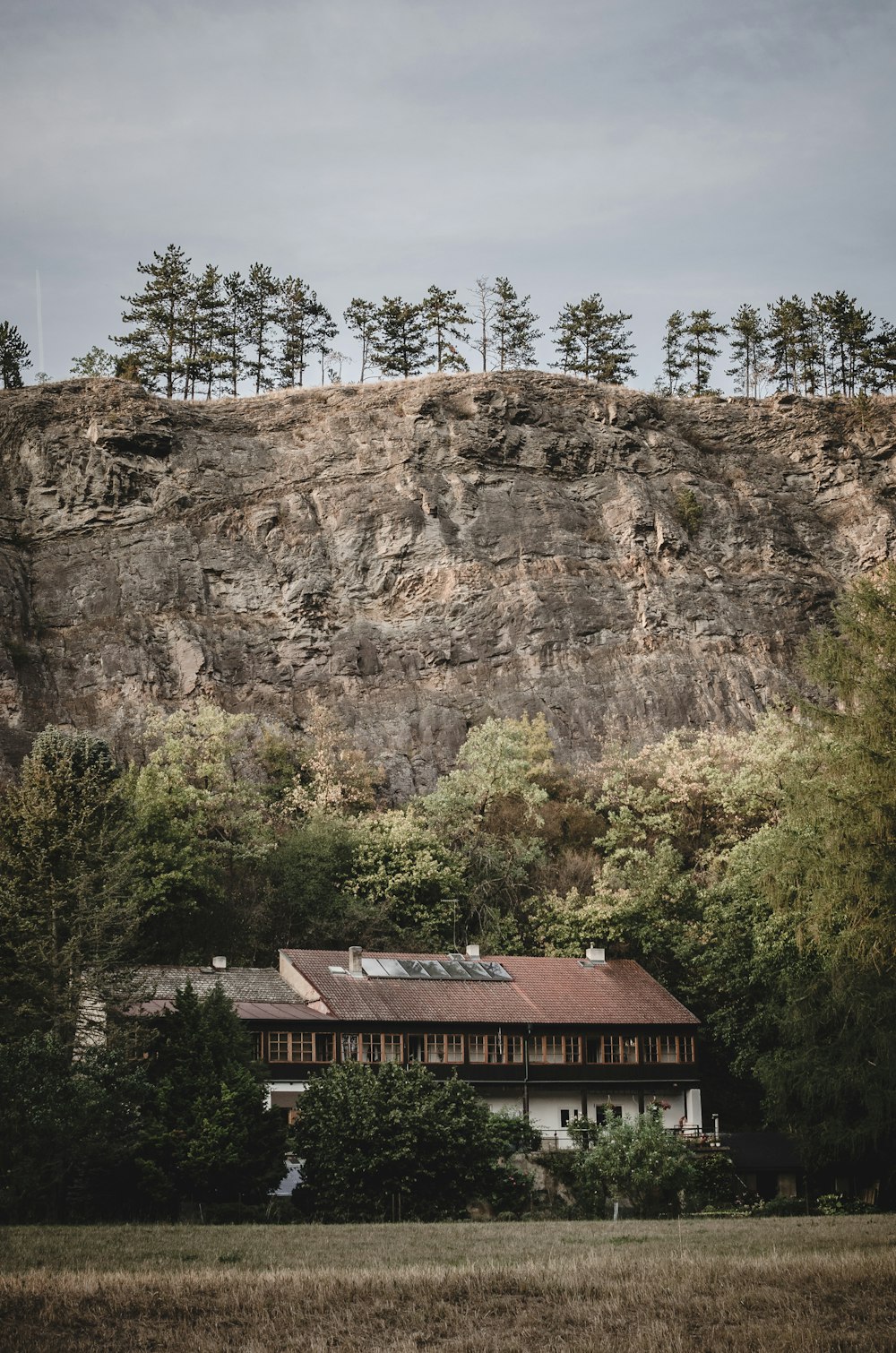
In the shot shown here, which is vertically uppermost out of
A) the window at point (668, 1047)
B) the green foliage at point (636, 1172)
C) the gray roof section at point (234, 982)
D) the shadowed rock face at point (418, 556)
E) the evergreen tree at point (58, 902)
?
the shadowed rock face at point (418, 556)

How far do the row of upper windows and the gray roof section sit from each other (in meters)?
1.50

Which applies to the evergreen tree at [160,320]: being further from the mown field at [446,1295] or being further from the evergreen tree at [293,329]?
the mown field at [446,1295]

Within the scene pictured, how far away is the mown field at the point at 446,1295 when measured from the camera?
642 inches

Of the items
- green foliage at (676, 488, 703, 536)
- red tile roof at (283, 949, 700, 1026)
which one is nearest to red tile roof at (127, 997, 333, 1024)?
red tile roof at (283, 949, 700, 1026)

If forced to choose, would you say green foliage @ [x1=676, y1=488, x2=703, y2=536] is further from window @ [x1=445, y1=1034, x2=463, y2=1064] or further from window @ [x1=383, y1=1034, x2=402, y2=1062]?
window @ [x1=383, y1=1034, x2=402, y2=1062]

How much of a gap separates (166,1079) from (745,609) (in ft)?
157

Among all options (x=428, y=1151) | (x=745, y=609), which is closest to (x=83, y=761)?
(x=428, y=1151)

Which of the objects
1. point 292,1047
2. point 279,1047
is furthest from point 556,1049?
point 279,1047

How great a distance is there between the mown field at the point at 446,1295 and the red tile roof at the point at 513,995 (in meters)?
17.9

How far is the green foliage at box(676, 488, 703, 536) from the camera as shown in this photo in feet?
247

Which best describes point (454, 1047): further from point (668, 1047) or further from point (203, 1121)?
point (203, 1121)

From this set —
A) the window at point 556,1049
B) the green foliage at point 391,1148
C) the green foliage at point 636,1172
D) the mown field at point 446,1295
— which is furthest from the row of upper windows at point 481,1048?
the mown field at point 446,1295

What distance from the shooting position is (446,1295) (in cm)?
1872

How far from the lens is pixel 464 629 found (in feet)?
226
